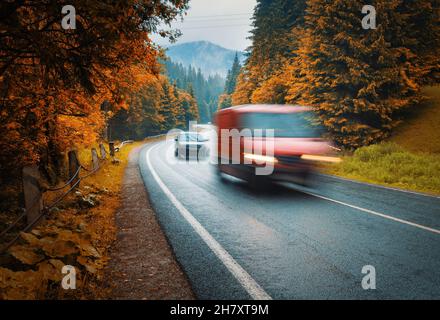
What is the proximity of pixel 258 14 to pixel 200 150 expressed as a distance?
81.1 ft

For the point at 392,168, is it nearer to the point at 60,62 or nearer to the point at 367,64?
the point at 367,64

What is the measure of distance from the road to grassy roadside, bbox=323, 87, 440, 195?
3.13m

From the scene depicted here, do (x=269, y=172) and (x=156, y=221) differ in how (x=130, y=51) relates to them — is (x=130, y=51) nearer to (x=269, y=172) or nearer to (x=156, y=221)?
(x=156, y=221)

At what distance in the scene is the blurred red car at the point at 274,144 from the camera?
7.70 metres

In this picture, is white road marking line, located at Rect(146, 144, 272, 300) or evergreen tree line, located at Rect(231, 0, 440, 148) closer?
white road marking line, located at Rect(146, 144, 272, 300)

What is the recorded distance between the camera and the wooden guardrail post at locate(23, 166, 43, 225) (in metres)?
4.68

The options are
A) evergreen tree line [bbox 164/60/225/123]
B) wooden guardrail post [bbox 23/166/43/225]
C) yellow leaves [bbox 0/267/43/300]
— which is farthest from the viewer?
evergreen tree line [bbox 164/60/225/123]

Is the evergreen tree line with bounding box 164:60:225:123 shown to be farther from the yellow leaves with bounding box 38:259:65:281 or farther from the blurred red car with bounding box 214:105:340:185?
the yellow leaves with bounding box 38:259:65:281

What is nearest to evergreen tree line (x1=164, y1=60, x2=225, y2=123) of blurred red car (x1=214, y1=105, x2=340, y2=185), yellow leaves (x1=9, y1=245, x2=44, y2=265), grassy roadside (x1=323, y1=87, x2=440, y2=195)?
grassy roadside (x1=323, y1=87, x2=440, y2=195)

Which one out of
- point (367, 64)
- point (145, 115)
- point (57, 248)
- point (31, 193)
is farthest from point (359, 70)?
A: point (145, 115)

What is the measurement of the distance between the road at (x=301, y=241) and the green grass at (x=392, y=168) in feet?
9.64

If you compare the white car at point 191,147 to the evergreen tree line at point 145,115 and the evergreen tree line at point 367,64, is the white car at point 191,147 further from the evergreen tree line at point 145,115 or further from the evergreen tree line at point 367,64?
the evergreen tree line at point 145,115

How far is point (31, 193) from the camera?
478 centimetres

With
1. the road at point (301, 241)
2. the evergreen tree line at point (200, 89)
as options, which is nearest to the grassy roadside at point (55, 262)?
the road at point (301, 241)
